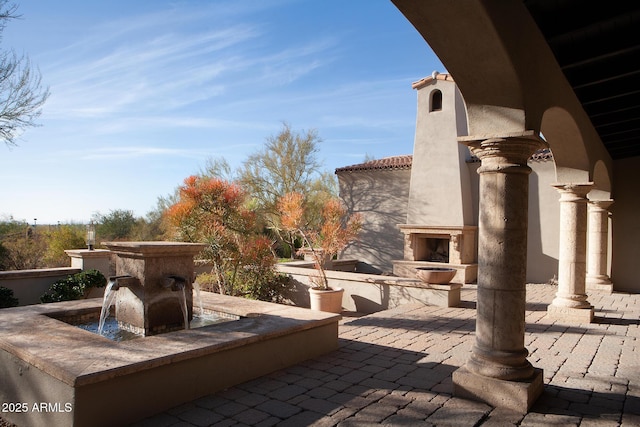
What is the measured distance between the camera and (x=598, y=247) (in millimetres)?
10805

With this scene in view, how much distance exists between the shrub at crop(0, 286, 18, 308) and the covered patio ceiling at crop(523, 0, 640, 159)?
959 centimetres

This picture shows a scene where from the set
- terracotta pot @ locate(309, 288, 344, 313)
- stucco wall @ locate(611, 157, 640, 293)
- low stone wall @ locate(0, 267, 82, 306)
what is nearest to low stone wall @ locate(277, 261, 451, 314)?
terracotta pot @ locate(309, 288, 344, 313)

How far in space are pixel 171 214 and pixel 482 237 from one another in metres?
8.22

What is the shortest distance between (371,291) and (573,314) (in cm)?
402

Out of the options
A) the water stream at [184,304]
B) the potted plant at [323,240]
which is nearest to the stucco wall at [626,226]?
the potted plant at [323,240]

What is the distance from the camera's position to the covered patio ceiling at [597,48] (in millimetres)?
4129

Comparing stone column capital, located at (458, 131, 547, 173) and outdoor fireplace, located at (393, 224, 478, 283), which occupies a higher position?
stone column capital, located at (458, 131, 547, 173)

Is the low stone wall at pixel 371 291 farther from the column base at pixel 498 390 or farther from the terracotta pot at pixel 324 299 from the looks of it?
the column base at pixel 498 390

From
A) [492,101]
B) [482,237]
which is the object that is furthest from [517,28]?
[482,237]

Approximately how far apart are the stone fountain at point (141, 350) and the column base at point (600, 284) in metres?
8.83

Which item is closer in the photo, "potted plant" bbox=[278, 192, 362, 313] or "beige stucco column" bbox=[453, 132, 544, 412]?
"beige stucco column" bbox=[453, 132, 544, 412]

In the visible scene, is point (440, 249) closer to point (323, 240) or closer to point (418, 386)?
point (323, 240)

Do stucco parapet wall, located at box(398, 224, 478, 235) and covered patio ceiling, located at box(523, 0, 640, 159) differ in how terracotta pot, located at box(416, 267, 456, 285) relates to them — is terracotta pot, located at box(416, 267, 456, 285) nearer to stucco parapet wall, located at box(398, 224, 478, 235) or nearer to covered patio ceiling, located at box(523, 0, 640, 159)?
covered patio ceiling, located at box(523, 0, 640, 159)

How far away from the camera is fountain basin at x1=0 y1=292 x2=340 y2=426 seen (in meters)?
3.21
